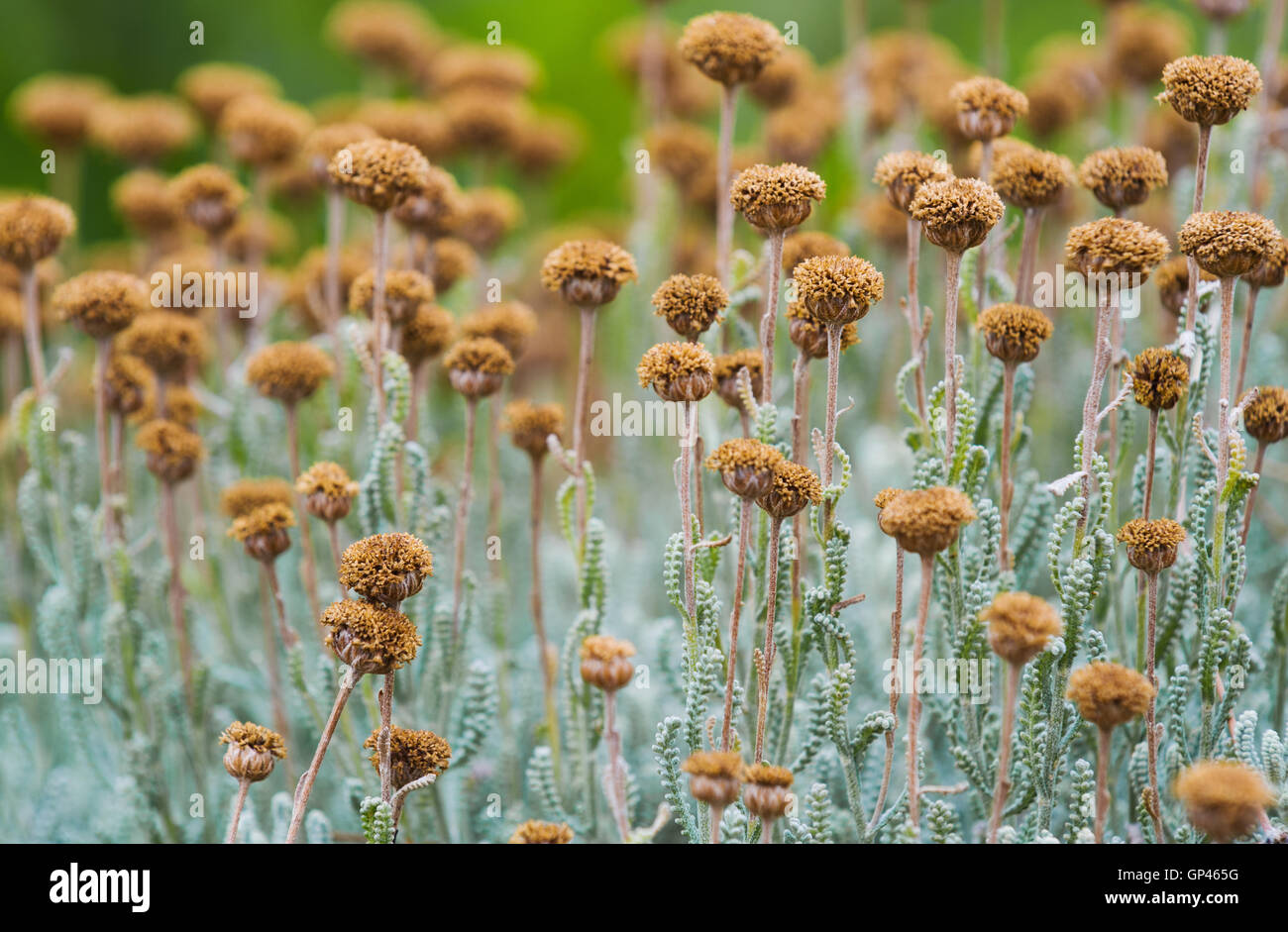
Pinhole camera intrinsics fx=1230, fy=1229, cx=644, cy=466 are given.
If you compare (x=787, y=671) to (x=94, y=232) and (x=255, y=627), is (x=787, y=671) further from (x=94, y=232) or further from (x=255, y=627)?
(x=94, y=232)

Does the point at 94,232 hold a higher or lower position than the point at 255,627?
higher

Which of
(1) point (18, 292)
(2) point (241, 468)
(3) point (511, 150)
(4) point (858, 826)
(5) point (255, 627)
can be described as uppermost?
(3) point (511, 150)

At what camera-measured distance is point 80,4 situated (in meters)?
2.19

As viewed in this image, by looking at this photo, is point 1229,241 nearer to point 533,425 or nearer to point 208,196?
point 533,425

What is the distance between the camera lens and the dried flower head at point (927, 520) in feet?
2.16

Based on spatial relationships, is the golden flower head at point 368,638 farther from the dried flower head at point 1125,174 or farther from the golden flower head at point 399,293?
the dried flower head at point 1125,174

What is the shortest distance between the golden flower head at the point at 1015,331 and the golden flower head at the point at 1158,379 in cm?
6

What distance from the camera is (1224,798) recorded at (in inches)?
23.0

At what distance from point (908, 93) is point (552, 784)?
0.90m

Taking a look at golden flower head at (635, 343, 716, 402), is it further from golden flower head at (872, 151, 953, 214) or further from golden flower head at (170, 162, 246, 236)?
golden flower head at (170, 162, 246, 236)

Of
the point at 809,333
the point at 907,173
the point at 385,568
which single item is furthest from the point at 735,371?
the point at 385,568

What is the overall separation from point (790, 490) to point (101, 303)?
548 millimetres

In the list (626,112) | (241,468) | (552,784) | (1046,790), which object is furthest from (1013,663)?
(626,112)

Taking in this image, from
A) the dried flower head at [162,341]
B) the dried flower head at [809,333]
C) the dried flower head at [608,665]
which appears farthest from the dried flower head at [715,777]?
the dried flower head at [162,341]
